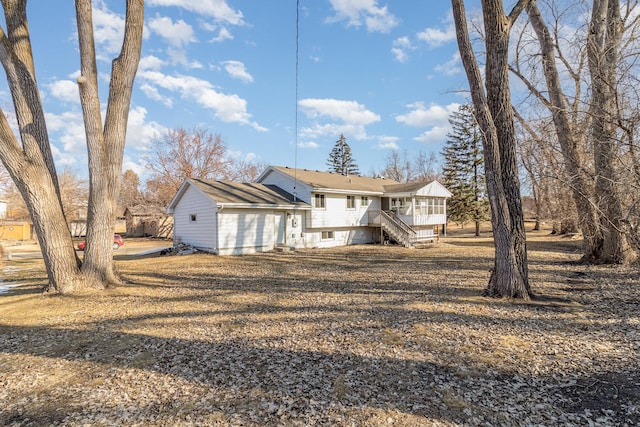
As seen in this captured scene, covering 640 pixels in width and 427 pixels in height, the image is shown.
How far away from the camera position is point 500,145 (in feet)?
23.8

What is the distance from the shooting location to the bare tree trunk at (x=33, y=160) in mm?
7469

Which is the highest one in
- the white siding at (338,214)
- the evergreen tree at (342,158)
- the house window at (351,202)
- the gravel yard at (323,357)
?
the evergreen tree at (342,158)

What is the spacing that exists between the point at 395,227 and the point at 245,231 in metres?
9.46

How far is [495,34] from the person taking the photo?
23.4 feet

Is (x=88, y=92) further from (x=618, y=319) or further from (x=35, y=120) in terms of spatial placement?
(x=618, y=319)

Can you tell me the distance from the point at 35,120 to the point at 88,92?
4.42 feet

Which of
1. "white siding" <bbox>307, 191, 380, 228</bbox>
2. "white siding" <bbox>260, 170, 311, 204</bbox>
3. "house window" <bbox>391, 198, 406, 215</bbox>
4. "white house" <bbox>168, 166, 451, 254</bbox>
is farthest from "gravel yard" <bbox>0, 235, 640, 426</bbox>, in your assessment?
"house window" <bbox>391, 198, 406, 215</bbox>

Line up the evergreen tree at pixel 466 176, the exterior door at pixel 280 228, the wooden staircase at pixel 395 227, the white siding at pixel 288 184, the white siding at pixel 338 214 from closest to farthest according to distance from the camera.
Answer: the exterior door at pixel 280 228 < the white siding at pixel 288 184 < the white siding at pixel 338 214 < the wooden staircase at pixel 395 227 < the evergreen tree at pixel 466 176

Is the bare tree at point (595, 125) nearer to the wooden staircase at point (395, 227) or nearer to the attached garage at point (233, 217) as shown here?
the wooden staircase at point (395, 227)

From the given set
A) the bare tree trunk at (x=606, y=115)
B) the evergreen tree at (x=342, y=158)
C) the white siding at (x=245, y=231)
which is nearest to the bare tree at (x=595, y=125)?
the bare tree trunk at (x=606, y=115)

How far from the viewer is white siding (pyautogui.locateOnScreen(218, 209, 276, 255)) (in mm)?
16281

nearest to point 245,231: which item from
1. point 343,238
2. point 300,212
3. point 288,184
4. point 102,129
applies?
point 300,212

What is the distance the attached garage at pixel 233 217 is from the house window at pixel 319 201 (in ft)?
2.76

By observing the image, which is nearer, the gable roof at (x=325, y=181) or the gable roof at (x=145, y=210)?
the gable roof at (x=325, y=181)
